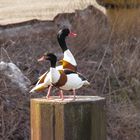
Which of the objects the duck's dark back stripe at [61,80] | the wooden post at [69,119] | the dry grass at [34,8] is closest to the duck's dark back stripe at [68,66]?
the duck's dark back stripe at [61,80]

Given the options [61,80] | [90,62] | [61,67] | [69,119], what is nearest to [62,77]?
[61,80]

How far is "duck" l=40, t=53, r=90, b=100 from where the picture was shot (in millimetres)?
2908

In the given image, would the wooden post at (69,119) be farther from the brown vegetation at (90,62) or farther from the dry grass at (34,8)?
the dry grass at (34,8)

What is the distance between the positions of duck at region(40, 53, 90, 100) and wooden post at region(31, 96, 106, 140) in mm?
142

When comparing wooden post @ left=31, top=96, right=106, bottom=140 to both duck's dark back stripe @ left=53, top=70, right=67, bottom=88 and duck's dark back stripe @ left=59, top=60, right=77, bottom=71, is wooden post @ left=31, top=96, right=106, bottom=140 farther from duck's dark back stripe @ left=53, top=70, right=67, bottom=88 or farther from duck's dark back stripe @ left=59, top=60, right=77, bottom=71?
duck's dark back stripe @ left=59, top=60, right=77, bottom=71

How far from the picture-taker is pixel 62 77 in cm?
295

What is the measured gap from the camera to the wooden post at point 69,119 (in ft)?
8.92

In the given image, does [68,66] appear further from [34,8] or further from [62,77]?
[34,8]

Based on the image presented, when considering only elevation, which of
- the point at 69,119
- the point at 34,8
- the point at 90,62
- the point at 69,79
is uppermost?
the point at 34,8

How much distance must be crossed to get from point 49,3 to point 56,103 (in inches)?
269

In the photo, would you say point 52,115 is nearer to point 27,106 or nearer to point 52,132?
point 52,132

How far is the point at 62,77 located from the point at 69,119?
0.29 meters

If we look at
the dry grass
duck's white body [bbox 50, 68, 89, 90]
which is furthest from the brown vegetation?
duck's white body [bbox 50, 68, 89, 90]

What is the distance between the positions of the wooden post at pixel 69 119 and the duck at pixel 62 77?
14cm
